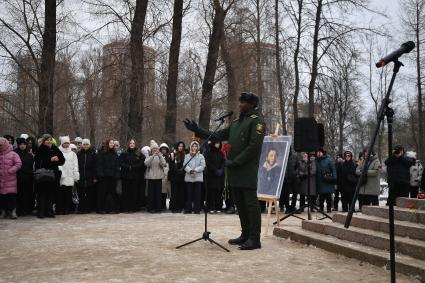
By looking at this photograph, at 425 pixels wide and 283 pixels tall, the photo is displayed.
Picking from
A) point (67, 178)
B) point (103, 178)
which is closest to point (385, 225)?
point (103, 178)

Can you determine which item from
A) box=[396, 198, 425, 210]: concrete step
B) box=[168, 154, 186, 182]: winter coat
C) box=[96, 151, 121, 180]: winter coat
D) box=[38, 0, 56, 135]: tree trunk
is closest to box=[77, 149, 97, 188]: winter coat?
box=[96, 151, 121, 180]: winter coat

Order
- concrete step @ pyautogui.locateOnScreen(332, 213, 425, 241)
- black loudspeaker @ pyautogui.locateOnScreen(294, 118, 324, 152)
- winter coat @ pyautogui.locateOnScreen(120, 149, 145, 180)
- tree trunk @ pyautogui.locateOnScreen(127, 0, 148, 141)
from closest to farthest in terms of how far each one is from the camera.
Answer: concrete step @ pyautogui.locateOnScreen(332, 213, 425, 241), black loudspeaker @ pyautogui.locateOnScreen(294, 118, 324, 152), winter coat @ pyautogui.locateOnScreen(120, 149, 145, 180), tree trunk @ pyautogui.locateOnScreen(127, 0, 148, 141)

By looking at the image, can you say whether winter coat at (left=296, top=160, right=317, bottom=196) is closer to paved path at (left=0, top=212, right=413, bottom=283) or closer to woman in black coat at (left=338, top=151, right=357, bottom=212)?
woman in black coat at (left=338, top=151, right=357, bottom=212)

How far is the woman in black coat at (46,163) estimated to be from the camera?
10.8m

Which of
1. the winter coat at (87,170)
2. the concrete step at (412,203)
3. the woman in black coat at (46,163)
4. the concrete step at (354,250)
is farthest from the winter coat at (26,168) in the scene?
the concrete step at (412,203)

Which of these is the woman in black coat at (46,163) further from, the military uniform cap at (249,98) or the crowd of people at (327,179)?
the crowd of people at (327,179)

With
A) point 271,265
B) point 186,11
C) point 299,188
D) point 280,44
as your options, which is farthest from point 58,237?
point 280,44

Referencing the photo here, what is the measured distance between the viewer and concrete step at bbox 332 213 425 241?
609 cm

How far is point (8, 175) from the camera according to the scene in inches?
410

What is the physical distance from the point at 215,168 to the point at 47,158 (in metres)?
4.26

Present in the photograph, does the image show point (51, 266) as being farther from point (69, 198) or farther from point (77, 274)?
point (69, 198)

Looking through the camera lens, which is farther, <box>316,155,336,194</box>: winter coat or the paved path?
<box>316,155,336,194</box>: winter coat

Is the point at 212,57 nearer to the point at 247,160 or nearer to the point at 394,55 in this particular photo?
the point at 247,160

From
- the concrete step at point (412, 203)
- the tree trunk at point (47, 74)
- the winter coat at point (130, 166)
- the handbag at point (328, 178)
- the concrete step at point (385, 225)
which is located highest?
the tree trunk at point (47, 74)
